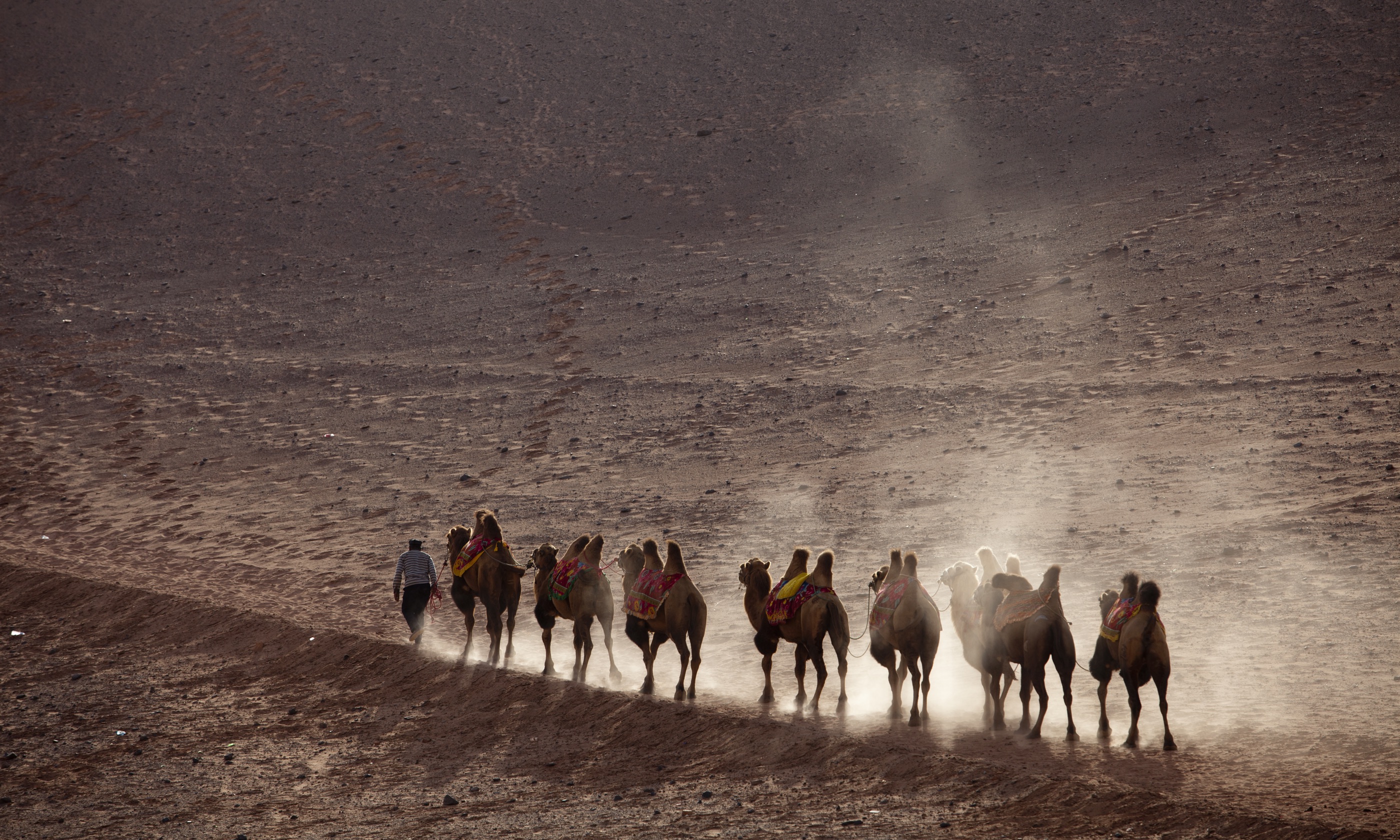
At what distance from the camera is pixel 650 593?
13.3 m

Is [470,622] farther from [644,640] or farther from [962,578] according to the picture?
[962,578]

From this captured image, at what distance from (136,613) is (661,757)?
10059 mm

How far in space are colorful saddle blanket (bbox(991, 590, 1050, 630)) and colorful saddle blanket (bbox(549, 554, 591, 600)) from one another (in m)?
4.79

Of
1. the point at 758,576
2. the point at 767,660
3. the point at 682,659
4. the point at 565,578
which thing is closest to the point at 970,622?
the point at 767,660

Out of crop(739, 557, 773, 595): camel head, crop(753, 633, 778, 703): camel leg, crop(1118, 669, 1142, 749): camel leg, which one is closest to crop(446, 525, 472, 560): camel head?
crop(739, 557, 773, 595): camel head

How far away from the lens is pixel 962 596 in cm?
1281

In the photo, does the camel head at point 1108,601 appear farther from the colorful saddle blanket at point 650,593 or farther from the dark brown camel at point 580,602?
the dark brown camel at point 580,602

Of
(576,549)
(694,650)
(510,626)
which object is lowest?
(694,650)

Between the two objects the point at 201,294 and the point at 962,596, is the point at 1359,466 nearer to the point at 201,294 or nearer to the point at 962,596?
the point at 962,596

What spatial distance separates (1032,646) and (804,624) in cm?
232

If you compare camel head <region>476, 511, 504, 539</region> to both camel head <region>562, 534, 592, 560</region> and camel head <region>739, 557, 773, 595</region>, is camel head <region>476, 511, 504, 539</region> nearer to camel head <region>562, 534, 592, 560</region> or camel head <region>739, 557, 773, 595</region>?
camel head <region>562, 534, 592, 560</region>

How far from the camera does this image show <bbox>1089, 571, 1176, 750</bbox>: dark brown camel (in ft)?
35.7

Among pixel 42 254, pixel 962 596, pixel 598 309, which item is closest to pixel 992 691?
pixel 962 596

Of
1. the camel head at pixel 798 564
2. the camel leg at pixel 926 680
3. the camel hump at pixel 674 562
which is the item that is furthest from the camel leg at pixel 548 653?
the camel leg at pixel 926 680
